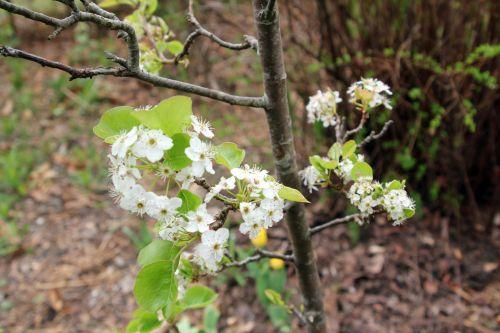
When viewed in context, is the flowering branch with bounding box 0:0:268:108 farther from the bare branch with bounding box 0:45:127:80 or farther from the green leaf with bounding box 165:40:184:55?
the green leaf with bounding box 165:40:184:55

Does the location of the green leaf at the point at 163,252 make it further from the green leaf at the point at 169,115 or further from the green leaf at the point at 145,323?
the green leaf at the point at 145,323

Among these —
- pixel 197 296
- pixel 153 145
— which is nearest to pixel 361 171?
pixel 153 145

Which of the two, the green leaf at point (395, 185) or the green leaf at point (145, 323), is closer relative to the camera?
the green leaf at point (395, 185)

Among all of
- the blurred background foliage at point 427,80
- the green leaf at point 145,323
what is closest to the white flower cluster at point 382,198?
the green leaf at point 145,323

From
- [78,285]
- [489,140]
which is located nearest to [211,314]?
[78,285]

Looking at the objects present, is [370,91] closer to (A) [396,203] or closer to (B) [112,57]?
(A) [396,203]

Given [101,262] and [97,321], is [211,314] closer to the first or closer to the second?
[97,321]
